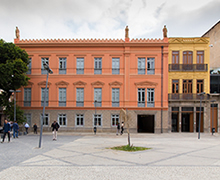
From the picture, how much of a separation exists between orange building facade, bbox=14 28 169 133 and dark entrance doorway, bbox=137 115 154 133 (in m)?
0.91

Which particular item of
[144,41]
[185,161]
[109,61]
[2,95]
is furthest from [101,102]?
[185,161]

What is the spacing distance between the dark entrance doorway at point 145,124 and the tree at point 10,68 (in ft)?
50.1

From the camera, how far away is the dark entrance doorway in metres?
30.4

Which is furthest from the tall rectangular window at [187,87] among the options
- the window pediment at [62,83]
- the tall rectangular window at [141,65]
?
the window pediment at [62,83]

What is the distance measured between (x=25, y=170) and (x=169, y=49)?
80.6 feet

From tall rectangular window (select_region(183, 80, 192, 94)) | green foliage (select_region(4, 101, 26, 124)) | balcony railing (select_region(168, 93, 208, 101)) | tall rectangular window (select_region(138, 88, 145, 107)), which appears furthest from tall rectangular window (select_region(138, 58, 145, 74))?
green foliage (select_region(4, 101, 26, 124))

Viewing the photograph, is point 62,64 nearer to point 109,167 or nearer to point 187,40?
point 187,40

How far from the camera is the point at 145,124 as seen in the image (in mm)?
31312

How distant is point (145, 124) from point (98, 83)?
8.57 metres

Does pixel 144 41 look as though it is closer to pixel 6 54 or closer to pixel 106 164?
pixel 6 54

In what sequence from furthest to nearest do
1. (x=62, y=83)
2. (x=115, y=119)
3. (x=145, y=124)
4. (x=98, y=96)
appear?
1. (x=145, y=124)
2. (x=62, y=83)
3. (x=98, y=96)
4. (x=115, y=119)

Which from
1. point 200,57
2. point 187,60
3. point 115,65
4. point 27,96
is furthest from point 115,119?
point 200,57

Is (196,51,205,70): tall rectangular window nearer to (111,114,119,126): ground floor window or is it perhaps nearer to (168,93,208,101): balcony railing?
(168,93,208,101): balcony railing

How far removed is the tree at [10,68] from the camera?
24.0m
